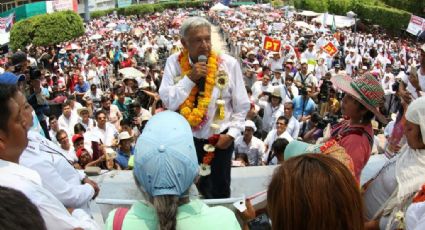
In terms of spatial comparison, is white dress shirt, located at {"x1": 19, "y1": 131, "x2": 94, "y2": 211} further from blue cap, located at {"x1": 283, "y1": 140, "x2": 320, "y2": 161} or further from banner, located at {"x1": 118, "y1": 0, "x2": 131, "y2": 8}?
banner, located at {"x1": 118, "y1": 0, "x2": 131, "y2": 8}

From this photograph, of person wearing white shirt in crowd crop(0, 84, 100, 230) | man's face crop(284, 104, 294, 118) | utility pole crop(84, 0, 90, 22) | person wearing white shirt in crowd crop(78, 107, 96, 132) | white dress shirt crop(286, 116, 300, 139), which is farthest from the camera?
utility pole crop(84, 0, 90, 22)

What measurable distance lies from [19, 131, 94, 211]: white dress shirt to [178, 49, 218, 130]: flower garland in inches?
33.5

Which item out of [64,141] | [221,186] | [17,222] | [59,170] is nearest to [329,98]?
[64,141]

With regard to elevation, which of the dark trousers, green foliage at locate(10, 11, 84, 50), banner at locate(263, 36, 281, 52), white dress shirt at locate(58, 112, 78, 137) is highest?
the dark trousers

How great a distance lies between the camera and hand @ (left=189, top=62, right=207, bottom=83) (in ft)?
9.80

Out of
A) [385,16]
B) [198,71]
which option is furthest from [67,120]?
[385,16]

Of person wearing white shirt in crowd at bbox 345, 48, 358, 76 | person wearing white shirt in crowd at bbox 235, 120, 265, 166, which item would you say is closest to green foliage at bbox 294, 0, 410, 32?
person wearing white shirt in crowd at bbox 345, 48, 358, 76

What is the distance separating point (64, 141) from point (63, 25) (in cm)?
2056

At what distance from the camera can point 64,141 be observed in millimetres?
6016

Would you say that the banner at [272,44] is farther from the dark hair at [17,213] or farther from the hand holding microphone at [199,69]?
the dark hair at [17,213]

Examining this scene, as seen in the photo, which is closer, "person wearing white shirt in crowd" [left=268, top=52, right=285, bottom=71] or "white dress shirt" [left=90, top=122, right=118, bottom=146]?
"white dress shirt" [left=90, top=122, right=118, bottom=146]

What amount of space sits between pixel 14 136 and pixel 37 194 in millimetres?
420

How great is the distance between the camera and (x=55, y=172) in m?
2.43

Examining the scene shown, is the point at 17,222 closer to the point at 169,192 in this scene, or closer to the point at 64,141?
the point at 169,192
